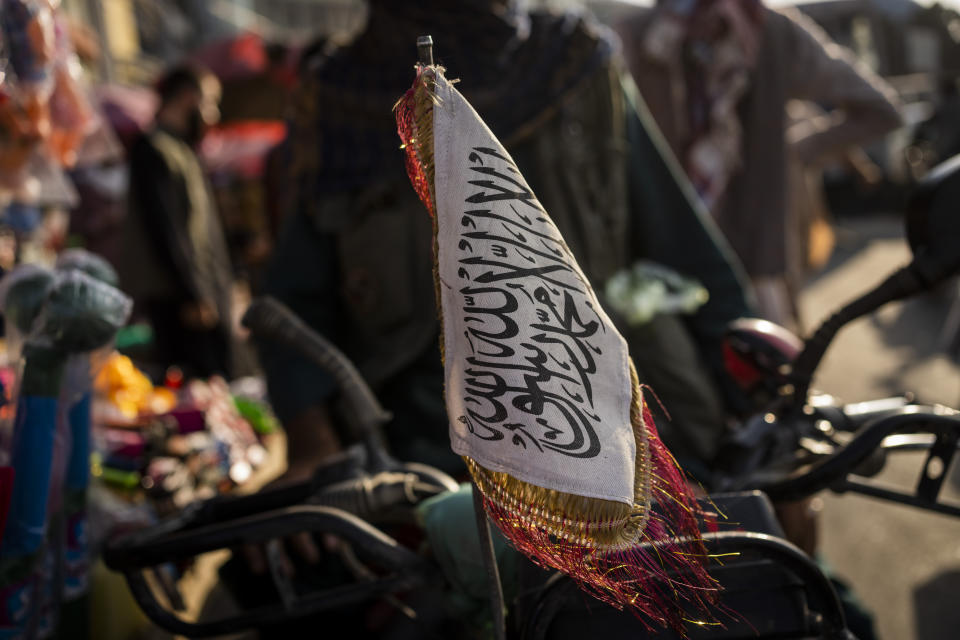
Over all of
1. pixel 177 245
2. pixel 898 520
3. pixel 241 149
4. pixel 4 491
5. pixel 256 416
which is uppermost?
pixel 241 149

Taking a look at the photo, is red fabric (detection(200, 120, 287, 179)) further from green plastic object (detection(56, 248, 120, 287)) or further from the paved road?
green plastic object (detection(56, 248, 120, 287))

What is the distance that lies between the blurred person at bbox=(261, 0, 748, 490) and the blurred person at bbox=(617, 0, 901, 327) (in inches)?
54.2

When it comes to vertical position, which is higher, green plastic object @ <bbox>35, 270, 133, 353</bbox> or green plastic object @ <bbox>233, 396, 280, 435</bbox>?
green plastic object @ <bbox>35, 270, 133, 353</bbox>

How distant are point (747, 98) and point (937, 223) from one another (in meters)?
2.19

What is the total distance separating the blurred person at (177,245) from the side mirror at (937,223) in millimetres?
4109

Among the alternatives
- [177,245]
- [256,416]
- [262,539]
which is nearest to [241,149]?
[177,245]

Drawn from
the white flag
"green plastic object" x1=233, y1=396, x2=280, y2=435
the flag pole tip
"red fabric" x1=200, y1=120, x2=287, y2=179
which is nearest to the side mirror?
the white flag

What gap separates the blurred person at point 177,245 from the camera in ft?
14.3

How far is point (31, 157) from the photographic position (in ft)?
5.69

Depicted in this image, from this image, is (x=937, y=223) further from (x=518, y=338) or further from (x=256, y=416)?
(x=256, y=416)

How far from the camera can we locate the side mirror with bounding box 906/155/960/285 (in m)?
0.98

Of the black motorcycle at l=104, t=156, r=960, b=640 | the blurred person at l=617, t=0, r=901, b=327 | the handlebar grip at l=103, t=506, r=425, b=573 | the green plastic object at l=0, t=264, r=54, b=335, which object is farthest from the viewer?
the blurred person at l=617, t=0, r=901, b=327

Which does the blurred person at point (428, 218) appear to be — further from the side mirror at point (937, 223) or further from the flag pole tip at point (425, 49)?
the flag pole tip at point (425, 49)

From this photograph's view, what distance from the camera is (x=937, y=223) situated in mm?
989
